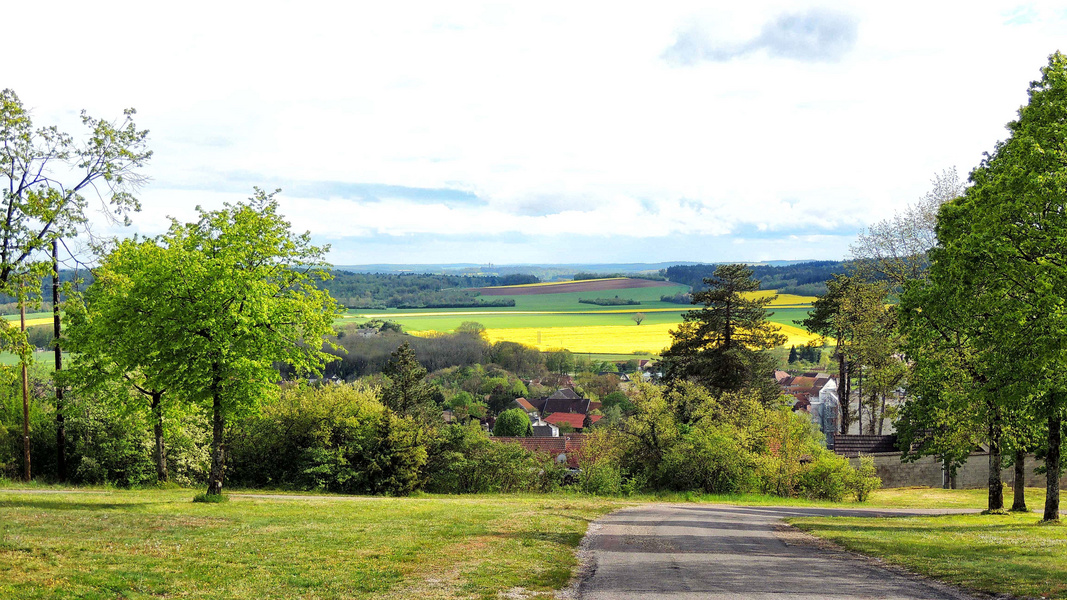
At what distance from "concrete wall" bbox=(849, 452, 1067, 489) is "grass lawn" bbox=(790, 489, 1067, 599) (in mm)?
24587

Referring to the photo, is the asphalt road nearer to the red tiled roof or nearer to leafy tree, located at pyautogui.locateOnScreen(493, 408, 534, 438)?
leafy tree, located at pyautogui.locateOnScreen(493, 408, 534, 438)

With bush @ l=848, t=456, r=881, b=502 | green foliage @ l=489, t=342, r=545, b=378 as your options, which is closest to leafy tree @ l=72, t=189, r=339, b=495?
bush @ l=848, t=456, r=881, b=502

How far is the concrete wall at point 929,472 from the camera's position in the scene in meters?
50.6

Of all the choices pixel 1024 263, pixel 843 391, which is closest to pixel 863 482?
pixel 843 391

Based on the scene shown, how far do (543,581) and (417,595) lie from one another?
105 inches

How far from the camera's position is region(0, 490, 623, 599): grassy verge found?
1217cm

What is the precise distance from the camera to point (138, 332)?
23.5 m

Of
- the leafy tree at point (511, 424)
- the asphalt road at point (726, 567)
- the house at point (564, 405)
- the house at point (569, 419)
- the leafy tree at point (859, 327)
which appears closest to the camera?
the asphalt road at point (726, 567)

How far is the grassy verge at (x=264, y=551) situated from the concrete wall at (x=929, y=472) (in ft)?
118

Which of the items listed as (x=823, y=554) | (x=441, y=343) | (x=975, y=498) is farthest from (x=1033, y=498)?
(x=441, y=343)

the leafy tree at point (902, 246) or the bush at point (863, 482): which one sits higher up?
the leafy tree at point (902, 246)

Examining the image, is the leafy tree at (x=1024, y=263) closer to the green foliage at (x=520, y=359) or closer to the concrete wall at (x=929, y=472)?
the concrete wall at (x=929, y=472)

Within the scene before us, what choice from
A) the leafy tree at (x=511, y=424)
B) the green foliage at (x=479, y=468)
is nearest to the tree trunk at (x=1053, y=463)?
the green foliage at (x=479, y=468)

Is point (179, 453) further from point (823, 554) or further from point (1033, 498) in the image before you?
point (1033, 498)
